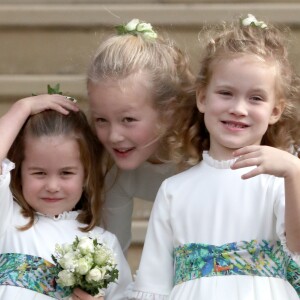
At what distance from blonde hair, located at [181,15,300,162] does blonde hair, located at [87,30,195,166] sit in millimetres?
117

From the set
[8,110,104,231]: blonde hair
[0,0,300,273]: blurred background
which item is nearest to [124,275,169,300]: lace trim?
[8,110,104,231]: blonde hair

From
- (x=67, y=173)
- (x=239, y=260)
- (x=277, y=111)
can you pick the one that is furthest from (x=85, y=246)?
(x=277, y=111)

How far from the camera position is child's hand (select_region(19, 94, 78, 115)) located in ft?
12.6

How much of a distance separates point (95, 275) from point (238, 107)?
797 mm

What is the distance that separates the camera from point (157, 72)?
3.95 m

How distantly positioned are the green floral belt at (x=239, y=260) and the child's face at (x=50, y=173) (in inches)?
25.2

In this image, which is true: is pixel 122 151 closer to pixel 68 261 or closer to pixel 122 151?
pixel 122 151

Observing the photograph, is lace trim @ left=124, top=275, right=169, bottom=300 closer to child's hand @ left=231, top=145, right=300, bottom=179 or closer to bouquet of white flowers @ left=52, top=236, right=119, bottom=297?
bouquet of white flowers @ left=52, top=236, right=119, bottom=297

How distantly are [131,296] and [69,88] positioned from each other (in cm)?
184

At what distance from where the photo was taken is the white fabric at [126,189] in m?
4.10

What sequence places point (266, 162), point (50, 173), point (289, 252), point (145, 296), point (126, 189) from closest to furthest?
1. point (266, 162)
2. point (289, 252)
3. point (145, 296)
4. point (50, 173)
5. point (126, 189)

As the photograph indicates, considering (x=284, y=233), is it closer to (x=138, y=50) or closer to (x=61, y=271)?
(x=61, y=271)

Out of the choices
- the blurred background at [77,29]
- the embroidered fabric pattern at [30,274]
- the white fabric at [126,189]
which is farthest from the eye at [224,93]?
the blurred background at [77,29]

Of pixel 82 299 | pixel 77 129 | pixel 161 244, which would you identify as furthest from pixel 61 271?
pixel 77 129
